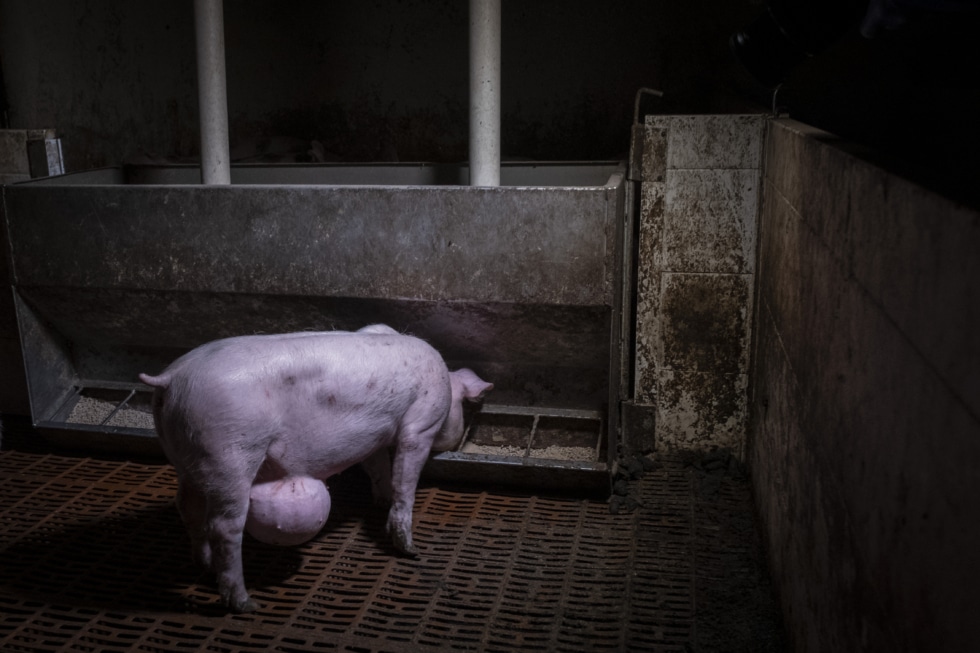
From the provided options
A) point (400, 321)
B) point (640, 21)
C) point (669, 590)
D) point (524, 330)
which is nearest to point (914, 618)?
point (669, 590)

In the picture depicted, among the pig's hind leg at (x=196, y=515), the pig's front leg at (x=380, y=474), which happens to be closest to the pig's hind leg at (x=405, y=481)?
the pig's front leg at (x=380, y=474)

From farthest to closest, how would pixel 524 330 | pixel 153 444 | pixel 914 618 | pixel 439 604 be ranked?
pixel 153 444 → pixel 524 330 → pixel 439 604 → pixel 914 618

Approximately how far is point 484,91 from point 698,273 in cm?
148

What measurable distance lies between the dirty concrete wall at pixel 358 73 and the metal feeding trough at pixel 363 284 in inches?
63.7

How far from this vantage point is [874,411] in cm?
183

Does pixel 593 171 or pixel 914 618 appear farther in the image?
pixel 593 171

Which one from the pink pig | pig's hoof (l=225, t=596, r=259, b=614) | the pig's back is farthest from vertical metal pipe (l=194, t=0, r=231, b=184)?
pig's hoof (l=225, t=596, r=259, b=614)

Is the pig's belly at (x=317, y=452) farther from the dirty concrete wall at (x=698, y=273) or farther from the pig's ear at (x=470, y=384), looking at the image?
the dirty concrete wall at (x=698, y=273)

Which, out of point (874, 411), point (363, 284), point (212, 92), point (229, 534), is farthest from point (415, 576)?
point (212, 92)

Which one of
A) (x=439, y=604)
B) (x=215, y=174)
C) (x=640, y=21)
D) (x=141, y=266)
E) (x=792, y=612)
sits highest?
(x=640, y=21)

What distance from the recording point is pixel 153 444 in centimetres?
462

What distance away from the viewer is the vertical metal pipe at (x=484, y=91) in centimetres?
427

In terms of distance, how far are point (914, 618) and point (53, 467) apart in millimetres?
4526

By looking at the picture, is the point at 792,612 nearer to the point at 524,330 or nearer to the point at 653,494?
the point at 653,494
